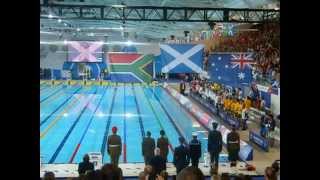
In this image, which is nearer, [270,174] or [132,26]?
[270,174]

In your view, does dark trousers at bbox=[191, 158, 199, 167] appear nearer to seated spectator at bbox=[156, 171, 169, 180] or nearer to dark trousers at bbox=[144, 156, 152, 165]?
seated spectator at bbox=[156, 171, 169, 180]

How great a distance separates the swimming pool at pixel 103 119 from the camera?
5781 millimetres

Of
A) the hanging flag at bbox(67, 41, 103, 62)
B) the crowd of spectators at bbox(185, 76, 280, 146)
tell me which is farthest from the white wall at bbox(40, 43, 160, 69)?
the crowd of spectators at bbox(185, 76, 280, 146)

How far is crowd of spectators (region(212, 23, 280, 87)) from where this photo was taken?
18.6 ft

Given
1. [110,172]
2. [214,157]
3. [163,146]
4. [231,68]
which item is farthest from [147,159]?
[231,68]

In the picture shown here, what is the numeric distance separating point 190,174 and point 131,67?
137 cm

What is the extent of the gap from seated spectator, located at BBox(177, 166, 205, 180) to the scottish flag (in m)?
1.07

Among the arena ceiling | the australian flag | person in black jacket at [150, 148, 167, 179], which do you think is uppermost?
the arena ceiling

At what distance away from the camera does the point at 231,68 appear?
A: 5512mm

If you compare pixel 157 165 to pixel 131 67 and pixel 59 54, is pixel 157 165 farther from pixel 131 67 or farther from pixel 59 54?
pixel 59 54

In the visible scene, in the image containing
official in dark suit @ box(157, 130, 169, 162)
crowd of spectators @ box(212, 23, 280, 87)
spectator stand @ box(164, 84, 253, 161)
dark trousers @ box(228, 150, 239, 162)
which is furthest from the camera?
crowd of spectators @ box(212, 23, 280, 87)
